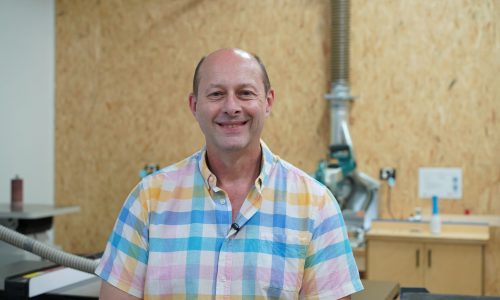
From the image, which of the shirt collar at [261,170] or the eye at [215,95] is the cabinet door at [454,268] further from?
the eye at [215,95]

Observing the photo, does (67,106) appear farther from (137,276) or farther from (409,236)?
(137,276)

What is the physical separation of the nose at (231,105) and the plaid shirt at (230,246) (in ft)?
0.56

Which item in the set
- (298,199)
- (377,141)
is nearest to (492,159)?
(377,141)

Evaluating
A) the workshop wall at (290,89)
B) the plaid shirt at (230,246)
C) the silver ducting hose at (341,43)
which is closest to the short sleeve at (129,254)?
the plaid shirt at (230,246)

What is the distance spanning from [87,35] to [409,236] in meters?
3.00

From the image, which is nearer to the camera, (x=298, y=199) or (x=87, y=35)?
(x=298, y=199)

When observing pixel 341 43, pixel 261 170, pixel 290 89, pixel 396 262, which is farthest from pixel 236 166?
pixel 290 89

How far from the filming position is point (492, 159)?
158 inches

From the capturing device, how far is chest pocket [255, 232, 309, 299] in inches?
51.9

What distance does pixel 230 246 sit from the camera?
52.6 inches

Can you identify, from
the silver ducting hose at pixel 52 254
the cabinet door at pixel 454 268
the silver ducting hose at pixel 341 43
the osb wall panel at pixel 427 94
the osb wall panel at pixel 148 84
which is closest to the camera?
the silver ducting hose at pixel 52 254

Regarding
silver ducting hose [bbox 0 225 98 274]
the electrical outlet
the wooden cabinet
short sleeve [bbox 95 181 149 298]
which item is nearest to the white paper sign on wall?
the electrical outlet

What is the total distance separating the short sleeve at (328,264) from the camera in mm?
1336

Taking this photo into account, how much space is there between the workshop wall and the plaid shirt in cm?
291
